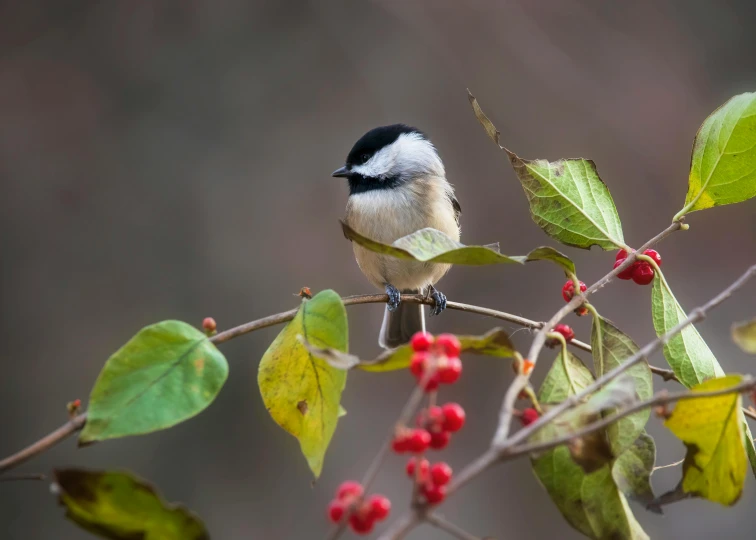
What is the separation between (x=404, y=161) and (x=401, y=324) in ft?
2.32

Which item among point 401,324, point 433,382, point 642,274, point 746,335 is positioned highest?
point 433,382

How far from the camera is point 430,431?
796 mm

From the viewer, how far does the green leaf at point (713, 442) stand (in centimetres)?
90

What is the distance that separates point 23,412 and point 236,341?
3.60ft

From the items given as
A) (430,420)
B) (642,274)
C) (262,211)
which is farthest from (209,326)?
(262,211)

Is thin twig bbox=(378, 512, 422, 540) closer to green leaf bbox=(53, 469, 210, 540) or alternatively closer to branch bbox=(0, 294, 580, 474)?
green leaf bbox=(53, 469, 210, 540)

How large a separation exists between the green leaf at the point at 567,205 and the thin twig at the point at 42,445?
84cm

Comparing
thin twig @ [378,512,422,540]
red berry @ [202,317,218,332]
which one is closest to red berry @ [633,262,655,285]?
red berry @ [202,317,218,332]

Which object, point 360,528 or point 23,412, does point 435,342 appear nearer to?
point 360,528

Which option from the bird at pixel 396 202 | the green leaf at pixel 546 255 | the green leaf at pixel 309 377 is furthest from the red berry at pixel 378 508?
the bird at pixel 396 202

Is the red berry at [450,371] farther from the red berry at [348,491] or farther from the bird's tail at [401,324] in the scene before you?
the bird's tail at [401,324]

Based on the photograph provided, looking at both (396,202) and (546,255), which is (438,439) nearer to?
(546,255)

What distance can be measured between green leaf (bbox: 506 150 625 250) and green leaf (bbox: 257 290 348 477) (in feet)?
1.65

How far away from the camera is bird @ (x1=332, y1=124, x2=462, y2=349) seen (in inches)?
109
